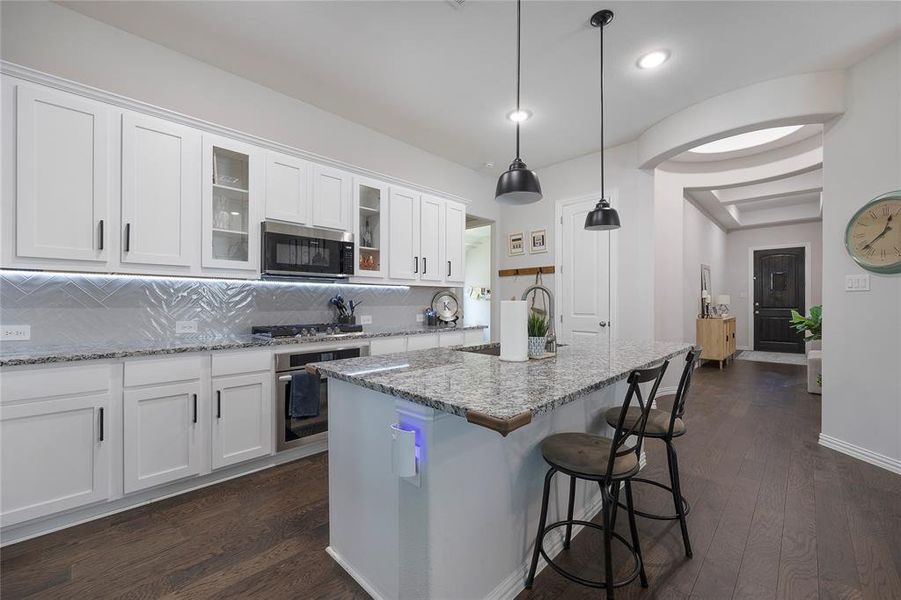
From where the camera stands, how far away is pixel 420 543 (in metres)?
1.30

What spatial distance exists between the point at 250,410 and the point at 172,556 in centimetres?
91

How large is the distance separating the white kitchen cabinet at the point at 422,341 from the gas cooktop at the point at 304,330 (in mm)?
479

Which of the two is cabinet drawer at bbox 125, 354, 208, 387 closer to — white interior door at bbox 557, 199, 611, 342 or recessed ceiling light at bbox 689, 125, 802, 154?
white interior door at bbox 557, 199, 611, 342

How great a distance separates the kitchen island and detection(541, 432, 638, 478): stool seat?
0.39 feet

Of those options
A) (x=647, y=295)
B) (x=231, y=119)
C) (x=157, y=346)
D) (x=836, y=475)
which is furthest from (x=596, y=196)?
(x=157, y=346)

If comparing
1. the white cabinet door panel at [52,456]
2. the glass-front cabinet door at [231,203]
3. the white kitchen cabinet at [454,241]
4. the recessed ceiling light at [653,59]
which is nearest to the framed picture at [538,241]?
the white kitchen cabinet at [454,241]

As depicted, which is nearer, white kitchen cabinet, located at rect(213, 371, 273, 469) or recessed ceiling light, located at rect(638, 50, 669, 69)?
white kitchen cabinet, located at rect(213, 371, 273, 469)

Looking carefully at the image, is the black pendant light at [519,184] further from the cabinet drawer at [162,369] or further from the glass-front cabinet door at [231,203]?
the cabinet drawer at [162,369]

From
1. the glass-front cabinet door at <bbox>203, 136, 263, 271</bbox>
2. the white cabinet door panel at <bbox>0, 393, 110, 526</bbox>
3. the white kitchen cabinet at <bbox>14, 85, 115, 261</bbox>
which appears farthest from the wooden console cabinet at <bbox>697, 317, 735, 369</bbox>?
the white kitchen cabinet at <bbox>14, 85, 115, 261</bbox>

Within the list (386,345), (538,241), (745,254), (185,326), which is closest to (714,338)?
(745,254)

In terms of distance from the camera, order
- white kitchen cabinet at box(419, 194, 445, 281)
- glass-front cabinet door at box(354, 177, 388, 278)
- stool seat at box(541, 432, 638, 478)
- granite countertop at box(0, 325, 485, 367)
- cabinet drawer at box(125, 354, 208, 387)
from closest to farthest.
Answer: stool seat at box(541, 432, 638, 478) → granite countertop at box(0, 325, 485, 367) → cabinet drawer at box(125, 354, 208, 387) → glass-front cabinet door at box(354, 177, 388, 278) → white kitchen cabinet at box(419, 194, 445, 281)

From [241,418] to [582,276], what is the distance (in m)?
3.77

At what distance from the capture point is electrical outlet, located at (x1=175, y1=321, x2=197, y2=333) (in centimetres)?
272

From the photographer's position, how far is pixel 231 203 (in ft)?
9.19
